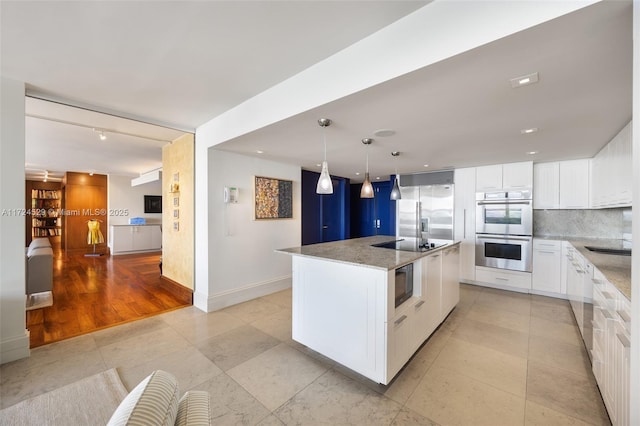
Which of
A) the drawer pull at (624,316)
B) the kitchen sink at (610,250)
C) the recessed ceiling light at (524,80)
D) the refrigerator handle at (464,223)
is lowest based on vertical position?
the drawer pull at (624,316)

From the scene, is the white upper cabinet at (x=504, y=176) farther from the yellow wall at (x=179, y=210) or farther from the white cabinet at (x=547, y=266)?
the yellow wall at (x=179, y=210)

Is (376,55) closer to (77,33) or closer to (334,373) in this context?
(77,33)

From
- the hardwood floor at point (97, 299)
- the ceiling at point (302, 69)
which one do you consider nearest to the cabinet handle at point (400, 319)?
the ceiling at point (302, 69)

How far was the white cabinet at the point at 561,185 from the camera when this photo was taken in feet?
13.1

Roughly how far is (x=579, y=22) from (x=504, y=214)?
3915 millimetres

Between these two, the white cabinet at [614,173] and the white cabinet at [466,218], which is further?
the white cabinet at [466,218]

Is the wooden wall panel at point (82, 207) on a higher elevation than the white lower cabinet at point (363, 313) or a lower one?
higher

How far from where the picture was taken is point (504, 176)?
4422mm

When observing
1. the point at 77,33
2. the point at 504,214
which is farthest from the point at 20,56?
the point at 504,214

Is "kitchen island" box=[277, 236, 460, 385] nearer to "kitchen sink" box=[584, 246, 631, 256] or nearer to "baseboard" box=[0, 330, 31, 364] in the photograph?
"kitchen sink" box=[584, 246, 631, 256]

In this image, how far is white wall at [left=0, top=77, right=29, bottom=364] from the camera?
217cm

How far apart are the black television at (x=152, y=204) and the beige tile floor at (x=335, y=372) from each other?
678cm

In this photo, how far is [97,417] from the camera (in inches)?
53.7

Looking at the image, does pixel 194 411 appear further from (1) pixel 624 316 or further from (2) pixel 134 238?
(2) pixel 134 238
